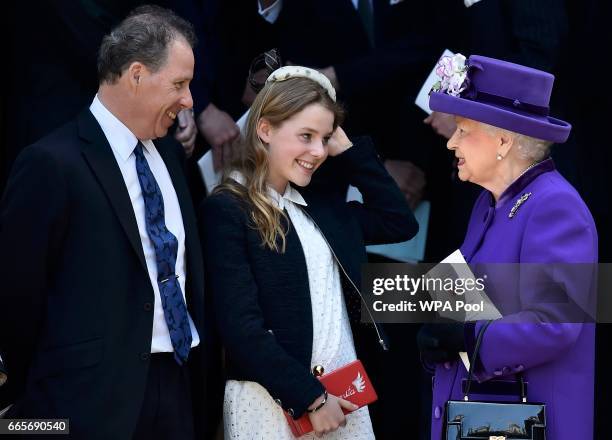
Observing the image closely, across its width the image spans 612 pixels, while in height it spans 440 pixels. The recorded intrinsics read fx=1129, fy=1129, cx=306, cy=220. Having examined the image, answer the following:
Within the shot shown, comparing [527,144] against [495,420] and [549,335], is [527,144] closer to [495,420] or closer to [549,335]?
[549,335]

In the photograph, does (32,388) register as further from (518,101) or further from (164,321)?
(518,101)

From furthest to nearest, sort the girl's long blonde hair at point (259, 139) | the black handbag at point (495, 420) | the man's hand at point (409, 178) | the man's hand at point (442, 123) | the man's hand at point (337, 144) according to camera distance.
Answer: the man's hand at point (409, 178), the man's hand at point (442, 123), the man's hand at point (337, 144), the girl's long blonde hair at point (259, 139), the black handbag at point (495, 420)

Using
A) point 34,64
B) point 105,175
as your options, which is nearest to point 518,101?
point 105,175

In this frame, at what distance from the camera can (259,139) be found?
4.14m

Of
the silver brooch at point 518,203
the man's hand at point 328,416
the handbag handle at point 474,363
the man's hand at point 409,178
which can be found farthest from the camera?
the man's hand at point 409,178

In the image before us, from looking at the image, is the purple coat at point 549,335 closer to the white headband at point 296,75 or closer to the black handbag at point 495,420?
the black handbag at point 495,420

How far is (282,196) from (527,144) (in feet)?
3.02

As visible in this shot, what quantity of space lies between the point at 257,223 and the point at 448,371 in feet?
2.70

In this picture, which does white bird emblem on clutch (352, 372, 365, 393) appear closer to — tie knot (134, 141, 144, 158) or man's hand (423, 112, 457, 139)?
tie knot (134, 141, 144, 158)

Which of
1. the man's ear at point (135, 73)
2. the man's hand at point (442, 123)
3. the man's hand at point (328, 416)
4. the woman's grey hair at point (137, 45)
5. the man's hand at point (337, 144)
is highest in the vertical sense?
the woman's grey hair at point (137, 45)

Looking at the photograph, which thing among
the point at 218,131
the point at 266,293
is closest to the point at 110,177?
the point at 266,293

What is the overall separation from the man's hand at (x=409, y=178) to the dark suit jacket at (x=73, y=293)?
1.72 metres

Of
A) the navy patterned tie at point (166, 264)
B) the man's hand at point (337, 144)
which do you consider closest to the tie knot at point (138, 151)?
the navy patterned tie at point (166, 264)

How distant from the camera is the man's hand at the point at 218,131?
4.63 meters
